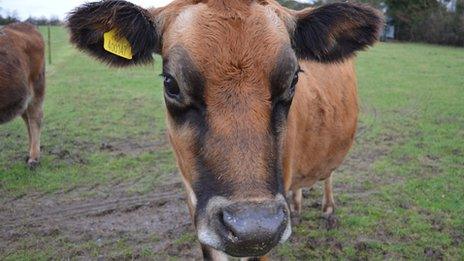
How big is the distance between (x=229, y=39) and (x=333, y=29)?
37.4 inches

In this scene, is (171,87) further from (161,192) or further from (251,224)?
(161,192)

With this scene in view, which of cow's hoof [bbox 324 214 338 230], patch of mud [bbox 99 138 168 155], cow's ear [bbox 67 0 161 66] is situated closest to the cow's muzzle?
cow's ear [bbox 67 0 161 66]

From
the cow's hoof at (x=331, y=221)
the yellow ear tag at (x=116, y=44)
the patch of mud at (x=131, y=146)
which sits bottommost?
the patch of mud at (x=131, y=146)

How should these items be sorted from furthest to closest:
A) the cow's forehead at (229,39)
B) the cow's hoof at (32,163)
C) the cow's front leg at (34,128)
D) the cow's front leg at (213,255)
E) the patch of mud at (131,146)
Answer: the patch of mud at (131,146) → the cow's front leg at (34,128) → the cow's hoof at (32,163) → the cow's front leg at (213,255) → the cow's forehead at (229,39)

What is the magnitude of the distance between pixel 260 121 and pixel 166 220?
10.8 ft

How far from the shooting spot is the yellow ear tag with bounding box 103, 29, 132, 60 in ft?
9.21

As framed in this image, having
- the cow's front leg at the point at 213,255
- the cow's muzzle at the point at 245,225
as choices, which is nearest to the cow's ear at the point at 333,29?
the cow's muzzle at the point at 245,225

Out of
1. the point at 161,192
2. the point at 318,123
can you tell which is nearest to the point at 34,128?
the point at 161,192

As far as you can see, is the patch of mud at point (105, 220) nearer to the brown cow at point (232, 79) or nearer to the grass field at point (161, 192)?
the grass field at point (161, 192)

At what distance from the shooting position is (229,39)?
2.36 meters

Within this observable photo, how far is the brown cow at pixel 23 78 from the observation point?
260 inches

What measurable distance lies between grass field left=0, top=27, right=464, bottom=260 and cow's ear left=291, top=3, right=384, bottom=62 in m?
1.05

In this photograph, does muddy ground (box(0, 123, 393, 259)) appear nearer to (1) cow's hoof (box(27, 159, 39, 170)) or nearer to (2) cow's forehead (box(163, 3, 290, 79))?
(1) cow's hoof (box(27, 159, 39, 170))

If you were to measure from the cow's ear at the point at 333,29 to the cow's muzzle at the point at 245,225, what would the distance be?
126 centimetres
